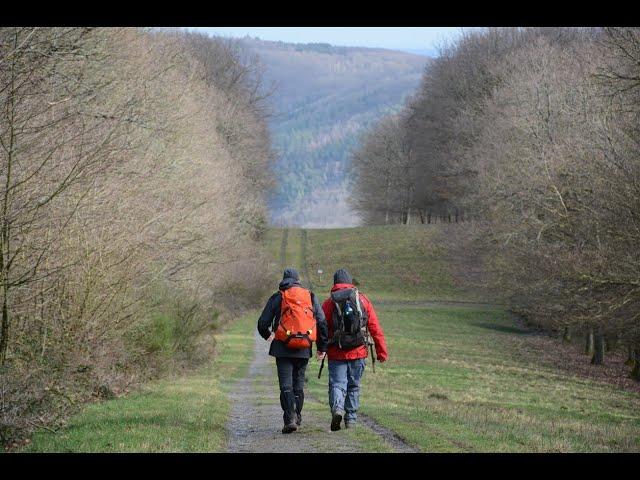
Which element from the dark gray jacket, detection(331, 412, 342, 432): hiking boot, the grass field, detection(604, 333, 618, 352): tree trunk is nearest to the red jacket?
the dark gray jacket

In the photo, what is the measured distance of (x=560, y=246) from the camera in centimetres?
3581

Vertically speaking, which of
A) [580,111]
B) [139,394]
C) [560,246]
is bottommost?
[139,394]

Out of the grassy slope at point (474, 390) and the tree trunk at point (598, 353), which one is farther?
the tree trunk at point (598, 353)

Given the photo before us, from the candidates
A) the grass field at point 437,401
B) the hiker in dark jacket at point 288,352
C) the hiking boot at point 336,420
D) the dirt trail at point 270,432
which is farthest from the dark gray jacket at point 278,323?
the grass field at point 437,401

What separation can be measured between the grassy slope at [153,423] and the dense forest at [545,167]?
1057cm

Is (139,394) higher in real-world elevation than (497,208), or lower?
lower

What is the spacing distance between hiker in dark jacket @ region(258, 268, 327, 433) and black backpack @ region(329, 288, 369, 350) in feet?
0.64

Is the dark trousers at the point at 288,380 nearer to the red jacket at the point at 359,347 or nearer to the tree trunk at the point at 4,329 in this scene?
the red jacket at the point at 359,347

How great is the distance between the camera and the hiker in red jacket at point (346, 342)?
43.8ft

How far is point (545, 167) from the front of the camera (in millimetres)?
38938

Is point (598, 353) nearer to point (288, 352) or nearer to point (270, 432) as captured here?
point (270, 432)
